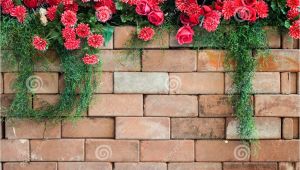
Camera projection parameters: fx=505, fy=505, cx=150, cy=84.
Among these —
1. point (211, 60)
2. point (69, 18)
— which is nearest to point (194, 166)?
point (211, 60)

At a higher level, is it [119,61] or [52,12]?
[52,12]

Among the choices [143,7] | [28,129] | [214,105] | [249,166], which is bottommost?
[249,166]

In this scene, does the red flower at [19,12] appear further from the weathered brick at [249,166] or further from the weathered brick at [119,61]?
the weathered brick at [249,166]

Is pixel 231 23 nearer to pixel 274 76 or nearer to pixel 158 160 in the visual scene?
pixel 274 76

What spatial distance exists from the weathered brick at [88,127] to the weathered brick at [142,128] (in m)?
0.05

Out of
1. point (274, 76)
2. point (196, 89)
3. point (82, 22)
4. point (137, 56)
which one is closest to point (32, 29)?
point (82, 22)

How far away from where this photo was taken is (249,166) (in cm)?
218

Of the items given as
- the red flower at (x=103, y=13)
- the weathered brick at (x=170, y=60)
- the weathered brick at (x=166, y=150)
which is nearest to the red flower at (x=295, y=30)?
the weathered brick at (x=170, y=60)

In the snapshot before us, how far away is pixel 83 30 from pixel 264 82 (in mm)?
794

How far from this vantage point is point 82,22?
210cm

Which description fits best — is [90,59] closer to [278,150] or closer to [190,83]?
[190,83]

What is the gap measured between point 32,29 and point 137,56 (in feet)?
1.49

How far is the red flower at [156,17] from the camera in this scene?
81.4 inches

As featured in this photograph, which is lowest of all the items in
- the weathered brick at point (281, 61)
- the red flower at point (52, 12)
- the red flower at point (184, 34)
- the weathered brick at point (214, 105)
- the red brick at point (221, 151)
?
the red brick at point (221, 151)
